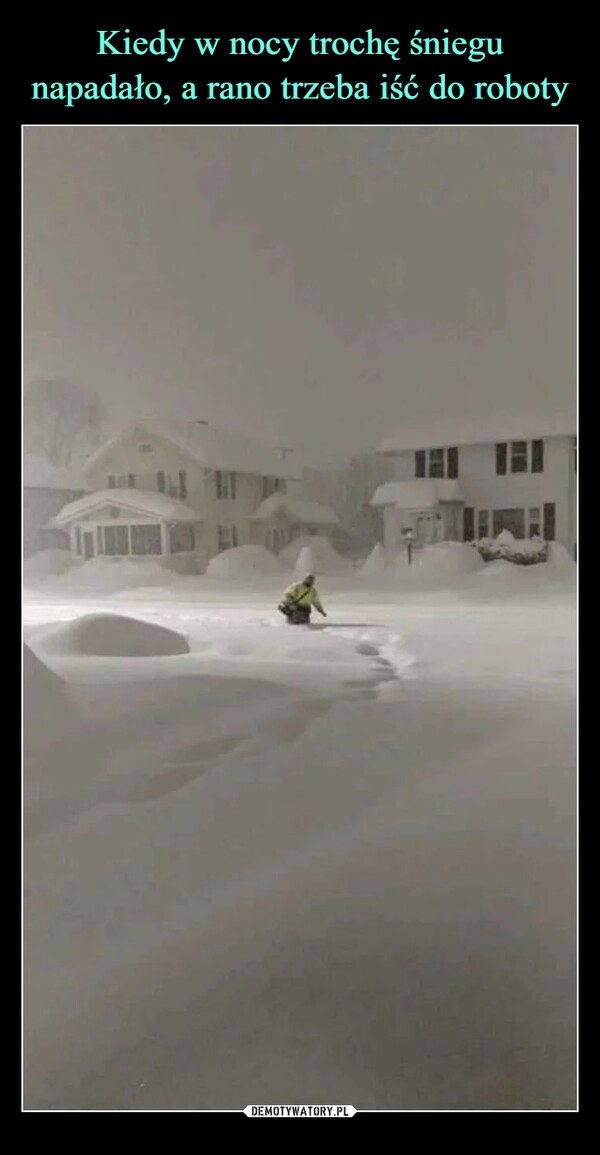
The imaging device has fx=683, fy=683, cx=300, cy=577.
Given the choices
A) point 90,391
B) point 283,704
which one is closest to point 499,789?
point 283,704

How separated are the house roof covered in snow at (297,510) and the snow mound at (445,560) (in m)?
0.22

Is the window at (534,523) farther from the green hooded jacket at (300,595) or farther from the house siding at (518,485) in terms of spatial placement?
the green hooded jacket at (300,595)

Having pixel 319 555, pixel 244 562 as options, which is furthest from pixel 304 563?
pixel 244 562

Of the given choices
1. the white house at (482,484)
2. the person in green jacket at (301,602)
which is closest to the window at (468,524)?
the white house at (482,484)

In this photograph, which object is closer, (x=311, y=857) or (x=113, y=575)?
(x=311, y=857)

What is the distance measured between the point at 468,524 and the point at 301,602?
1.62 ft

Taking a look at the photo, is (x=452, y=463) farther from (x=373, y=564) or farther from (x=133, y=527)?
A: (x=133, y=527)

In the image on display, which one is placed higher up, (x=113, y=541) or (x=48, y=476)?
(x=48, y=476)

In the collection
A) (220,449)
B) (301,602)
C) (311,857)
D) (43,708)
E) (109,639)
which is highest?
(220,449)

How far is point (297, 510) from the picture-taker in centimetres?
182

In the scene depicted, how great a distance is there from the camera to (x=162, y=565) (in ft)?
6.07

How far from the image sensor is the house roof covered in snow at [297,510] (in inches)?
71.4
